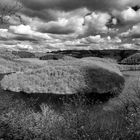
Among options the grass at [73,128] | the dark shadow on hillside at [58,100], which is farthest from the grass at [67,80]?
the grass at [73,128]

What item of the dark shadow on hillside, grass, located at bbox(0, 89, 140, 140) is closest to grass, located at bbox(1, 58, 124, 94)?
the dark shadow on hillside

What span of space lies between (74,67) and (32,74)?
6980 mm

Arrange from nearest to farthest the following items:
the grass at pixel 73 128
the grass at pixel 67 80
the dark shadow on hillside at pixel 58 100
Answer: the grass at pixel 73 128
the dark shadow on hillside at pixel 58 100
the grass at pixel 67 80

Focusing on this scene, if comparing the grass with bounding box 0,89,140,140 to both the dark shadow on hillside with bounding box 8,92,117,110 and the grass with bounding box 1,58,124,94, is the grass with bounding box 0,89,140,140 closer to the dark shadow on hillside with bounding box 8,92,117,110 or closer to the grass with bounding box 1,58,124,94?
the dark shadow on hillside with bounding box 8,92,117,110

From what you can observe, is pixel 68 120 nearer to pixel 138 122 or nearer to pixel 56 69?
pixel 138 122

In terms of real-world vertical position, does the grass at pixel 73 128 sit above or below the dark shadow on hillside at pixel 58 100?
above

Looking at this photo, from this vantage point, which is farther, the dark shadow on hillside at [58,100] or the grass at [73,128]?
the dark shadow on hillside at [58,100]

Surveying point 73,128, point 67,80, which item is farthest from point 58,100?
point 73,128

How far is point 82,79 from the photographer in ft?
87.7

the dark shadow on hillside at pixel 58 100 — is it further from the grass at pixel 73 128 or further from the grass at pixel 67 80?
the grass at pixel 73 128

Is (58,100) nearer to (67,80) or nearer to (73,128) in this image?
(67,80)

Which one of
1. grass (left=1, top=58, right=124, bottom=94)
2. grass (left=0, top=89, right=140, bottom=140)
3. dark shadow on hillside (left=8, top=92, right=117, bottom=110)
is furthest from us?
grass (left=1, top=58, right=124, bottom=94)

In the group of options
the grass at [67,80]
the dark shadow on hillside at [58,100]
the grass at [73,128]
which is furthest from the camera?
the grass at [67,80]

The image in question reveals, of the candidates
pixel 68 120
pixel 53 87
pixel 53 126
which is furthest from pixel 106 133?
pixel 53 87
